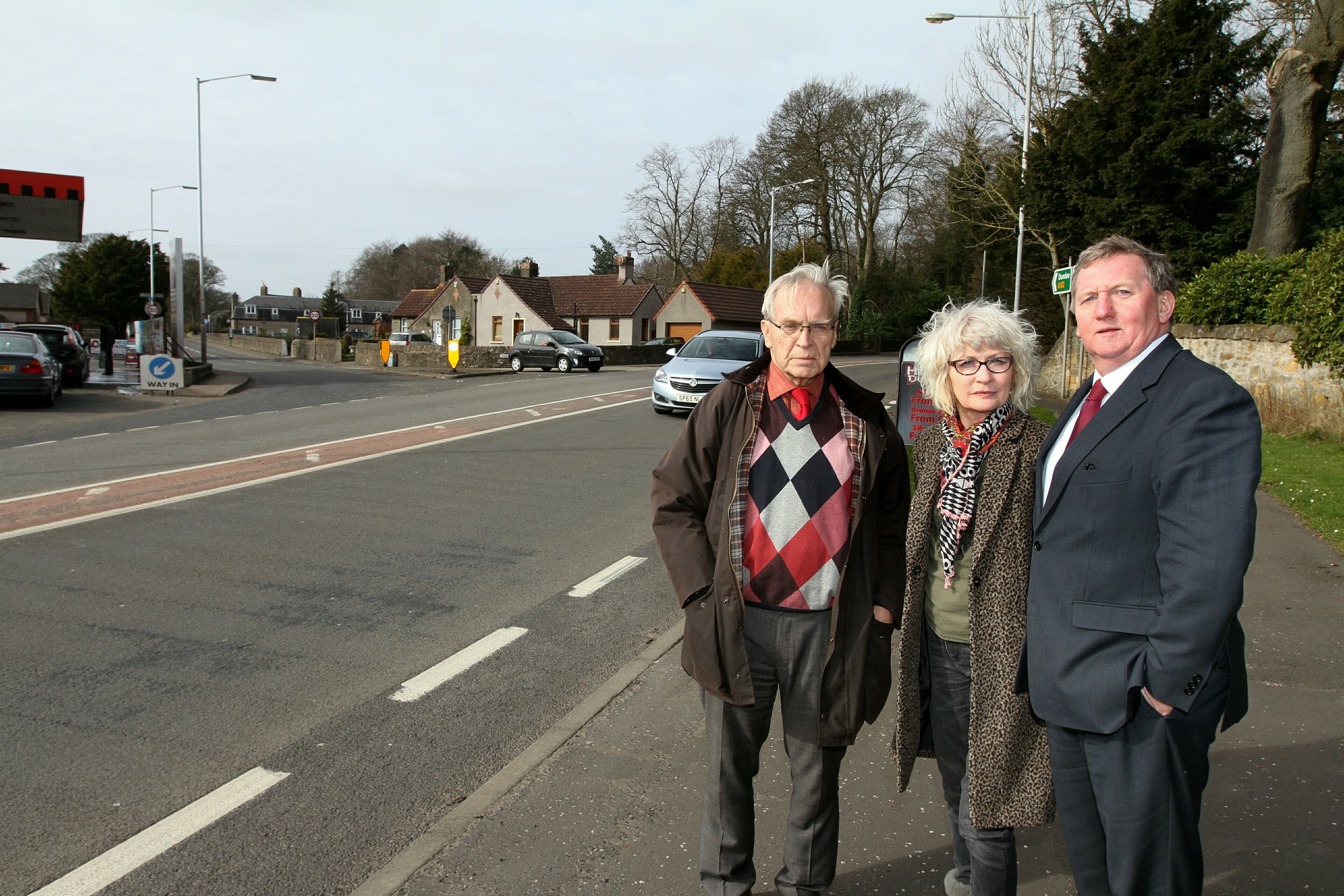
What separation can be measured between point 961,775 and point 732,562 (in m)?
0.94

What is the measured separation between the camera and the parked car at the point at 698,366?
55.4 ft

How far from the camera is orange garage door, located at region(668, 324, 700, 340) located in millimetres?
56250

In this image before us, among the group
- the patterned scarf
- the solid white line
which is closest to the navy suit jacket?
the patterned scarf

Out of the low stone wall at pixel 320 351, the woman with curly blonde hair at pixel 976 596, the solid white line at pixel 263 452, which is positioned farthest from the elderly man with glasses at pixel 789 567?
the low stone wall at pixel 320 351

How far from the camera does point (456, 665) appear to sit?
5.00 m

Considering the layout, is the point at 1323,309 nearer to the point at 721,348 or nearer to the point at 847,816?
the point at 721,348

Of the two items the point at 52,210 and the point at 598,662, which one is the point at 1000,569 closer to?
the point at 598,662

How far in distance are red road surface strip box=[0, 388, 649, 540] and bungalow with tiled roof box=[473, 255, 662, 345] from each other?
156 ft

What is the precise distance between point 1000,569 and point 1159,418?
0.66 metres

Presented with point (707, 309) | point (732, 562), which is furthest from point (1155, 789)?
point (707, 309)

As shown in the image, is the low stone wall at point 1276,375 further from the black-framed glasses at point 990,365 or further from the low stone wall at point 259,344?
the low stone wall at point 259,344

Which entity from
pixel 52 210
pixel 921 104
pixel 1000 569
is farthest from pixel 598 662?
pixel 921 104

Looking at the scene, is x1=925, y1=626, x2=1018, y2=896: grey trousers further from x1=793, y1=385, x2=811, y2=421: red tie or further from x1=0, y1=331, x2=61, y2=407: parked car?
x1=0, y1=331, x2=61, y2=407: parked car

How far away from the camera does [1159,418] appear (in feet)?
6.93
